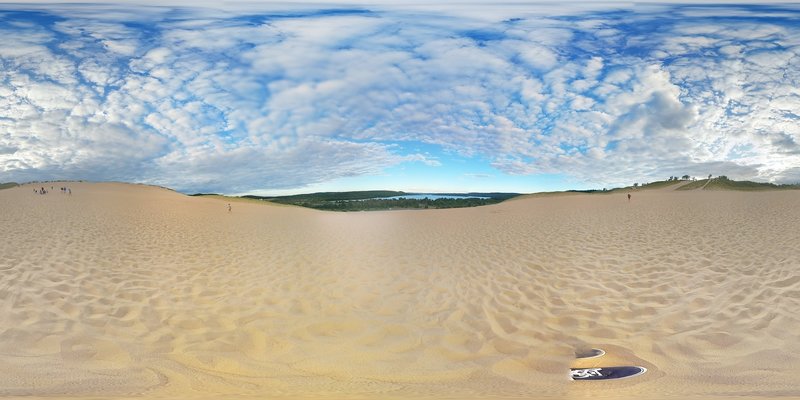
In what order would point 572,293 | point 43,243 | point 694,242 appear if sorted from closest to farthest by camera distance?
point 572,293
point 43,243
point 694,242

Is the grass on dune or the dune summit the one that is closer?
the dune summit

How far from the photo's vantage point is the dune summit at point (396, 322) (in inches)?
169

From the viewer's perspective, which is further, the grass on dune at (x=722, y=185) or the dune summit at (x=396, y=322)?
the grass on dune at (x=722, y=185)

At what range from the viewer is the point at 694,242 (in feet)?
44.0

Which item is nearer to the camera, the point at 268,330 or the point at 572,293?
the point at 268,330

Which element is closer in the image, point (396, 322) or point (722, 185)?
point (396, 322)

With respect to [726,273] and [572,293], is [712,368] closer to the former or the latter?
[572,293]

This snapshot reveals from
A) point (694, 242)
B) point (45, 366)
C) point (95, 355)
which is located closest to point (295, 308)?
point (95, 355)

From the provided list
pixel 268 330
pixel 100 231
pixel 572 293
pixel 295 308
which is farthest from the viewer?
pixel 100 231

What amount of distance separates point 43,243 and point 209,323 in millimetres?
9346

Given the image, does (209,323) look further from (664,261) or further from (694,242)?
(694,242)

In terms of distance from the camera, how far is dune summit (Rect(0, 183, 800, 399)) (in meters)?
4.30

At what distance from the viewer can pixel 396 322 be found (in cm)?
639

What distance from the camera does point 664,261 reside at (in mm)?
10500
